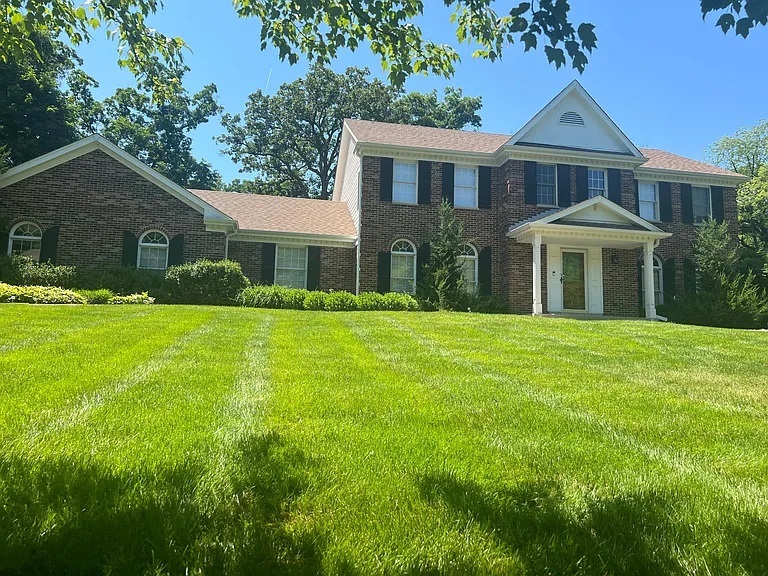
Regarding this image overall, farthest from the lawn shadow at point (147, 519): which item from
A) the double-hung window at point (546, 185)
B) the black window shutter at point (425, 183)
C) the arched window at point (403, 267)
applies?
the double-hung window at point (546, 185)

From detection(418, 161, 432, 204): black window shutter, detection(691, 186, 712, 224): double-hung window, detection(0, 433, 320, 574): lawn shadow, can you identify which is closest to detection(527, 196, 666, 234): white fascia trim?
detection(418, 161, 432, 204): black window shutter

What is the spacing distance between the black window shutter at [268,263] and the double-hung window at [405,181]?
4.54m

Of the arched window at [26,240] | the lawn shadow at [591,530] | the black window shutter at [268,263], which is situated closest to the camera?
the lawn shadow at [591,530]

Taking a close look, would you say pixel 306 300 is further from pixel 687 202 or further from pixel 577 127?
pixel 687 202

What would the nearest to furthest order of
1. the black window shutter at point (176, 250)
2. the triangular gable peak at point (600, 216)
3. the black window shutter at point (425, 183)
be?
1. the black window shutter at point (176, 250)
2. the triangular gable peak at point (600, 216)
3. the black window shutter at point (425, 183)

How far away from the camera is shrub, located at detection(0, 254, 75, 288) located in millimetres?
14211

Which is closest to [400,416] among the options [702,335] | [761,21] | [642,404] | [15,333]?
[642,404]

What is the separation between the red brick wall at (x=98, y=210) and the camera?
1587 centimetres

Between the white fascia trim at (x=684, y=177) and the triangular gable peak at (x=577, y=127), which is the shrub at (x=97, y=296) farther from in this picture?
the white fascia trim at (x=684, y=177)

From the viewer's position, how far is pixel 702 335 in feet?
36.3

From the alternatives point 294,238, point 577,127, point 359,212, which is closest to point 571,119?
point 577,127

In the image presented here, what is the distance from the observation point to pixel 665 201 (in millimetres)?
20125

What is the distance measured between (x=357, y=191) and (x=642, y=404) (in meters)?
15.2

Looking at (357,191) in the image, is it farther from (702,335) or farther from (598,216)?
(702,335)
